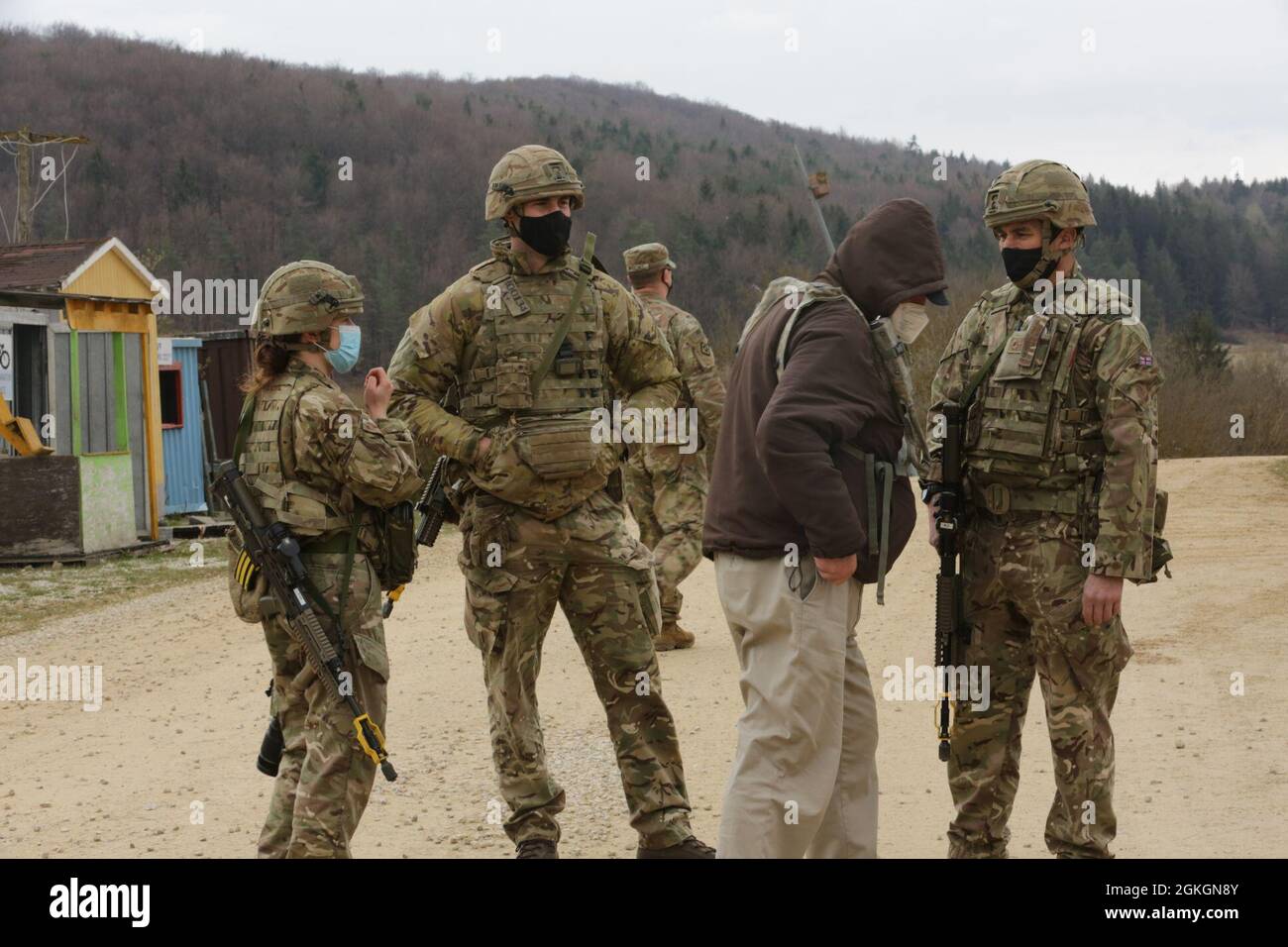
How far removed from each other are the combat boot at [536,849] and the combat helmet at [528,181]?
2156 millimetres

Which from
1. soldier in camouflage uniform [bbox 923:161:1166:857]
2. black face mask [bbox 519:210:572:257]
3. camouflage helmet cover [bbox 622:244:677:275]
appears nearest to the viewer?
soldier in camouflage uniform [bbox 923:161:1166:857]

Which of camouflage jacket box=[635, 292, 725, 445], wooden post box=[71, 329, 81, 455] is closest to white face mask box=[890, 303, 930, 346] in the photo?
camouflage jacket box=[635, 292, 725, 445]

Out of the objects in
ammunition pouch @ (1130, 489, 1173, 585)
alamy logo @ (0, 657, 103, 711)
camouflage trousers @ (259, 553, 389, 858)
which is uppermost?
ammunition pouch @ (1130, 489, 1173, 585)

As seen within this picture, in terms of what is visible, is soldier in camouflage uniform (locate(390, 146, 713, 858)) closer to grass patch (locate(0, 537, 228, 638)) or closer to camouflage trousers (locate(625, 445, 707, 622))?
camouflage trousers (locate(625, 445, 707, 622))

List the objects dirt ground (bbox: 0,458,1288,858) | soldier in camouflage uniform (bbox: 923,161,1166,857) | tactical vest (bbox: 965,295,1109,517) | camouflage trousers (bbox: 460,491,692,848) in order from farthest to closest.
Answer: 1. dirt ground (bbox: 0,458,1288,858)
2. camouflage trousers (bbox: 460,491,692,848)
3. tactical vest (bbox: 965,295,1109,517)
4. soldier in camouflage uniform (bbox: 923,161,1166,857)

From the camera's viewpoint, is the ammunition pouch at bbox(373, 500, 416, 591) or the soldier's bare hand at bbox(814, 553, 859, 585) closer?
the soldier's bare hand at bbox(814, 553, 859, 585)

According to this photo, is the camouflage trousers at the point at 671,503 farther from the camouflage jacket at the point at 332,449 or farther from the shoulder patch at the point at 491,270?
the camouflage jacket at the point at 332,449

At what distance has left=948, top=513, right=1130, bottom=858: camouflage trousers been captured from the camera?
15.0ft

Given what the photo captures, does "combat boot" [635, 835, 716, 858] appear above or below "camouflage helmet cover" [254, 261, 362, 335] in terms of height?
below

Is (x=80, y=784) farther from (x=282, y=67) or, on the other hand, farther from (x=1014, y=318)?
(x=282, y=67)

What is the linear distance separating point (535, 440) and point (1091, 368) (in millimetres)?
1846

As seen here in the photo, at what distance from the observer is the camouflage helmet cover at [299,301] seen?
179 inches

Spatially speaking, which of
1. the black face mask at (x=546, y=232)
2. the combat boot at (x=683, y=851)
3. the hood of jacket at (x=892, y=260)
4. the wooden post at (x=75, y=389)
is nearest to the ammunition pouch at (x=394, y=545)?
the black face mask at (x=546, y=232)

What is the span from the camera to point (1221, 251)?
81.0 metres
